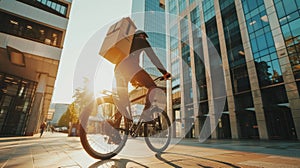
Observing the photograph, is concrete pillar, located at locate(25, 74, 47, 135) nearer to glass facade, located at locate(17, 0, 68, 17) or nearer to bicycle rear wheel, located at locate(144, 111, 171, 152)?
glass facade, located at locate(17, 0, 68, 17)

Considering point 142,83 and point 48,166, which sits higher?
point 142,83

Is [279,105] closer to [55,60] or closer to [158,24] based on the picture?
[55,60]

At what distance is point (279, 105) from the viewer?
1433 cm

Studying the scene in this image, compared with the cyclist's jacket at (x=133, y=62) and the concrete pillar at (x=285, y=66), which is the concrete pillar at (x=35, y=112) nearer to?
the cyclist's jacket at (x=133, y=62)

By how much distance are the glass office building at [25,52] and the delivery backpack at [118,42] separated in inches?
524

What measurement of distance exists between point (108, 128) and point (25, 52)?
45.8 ft

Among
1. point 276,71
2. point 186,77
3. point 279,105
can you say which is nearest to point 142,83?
point 279,105

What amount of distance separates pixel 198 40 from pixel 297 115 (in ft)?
55.2

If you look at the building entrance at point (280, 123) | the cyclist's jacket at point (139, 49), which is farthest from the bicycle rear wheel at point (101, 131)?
the building entrance at point (280, 123)

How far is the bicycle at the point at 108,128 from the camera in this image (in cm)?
264

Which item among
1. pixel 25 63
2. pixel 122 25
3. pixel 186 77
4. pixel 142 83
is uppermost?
pixel 186 77

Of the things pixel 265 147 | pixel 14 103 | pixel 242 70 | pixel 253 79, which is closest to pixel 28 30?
pixel 14 103

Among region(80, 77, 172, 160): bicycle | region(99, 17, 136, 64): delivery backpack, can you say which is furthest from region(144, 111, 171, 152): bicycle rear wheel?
region(99, 17, 136, 64): delivery backpack

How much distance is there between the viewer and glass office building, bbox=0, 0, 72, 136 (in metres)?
12.5
